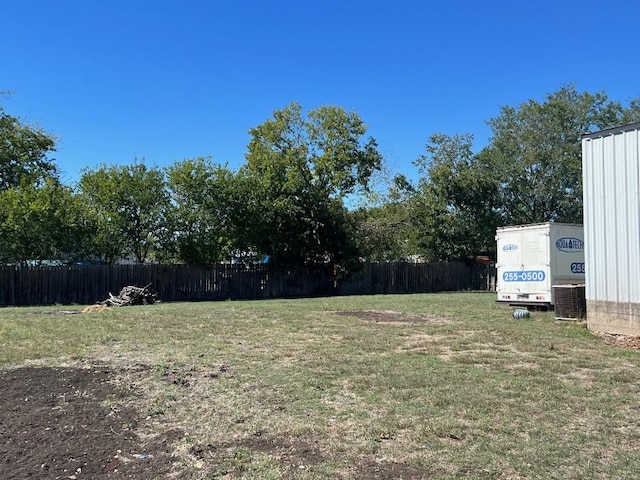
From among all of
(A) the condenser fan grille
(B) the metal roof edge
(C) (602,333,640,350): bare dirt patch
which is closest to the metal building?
(B) the metal roof edge

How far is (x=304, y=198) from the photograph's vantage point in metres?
26.1

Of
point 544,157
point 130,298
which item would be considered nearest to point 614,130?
point 130,298

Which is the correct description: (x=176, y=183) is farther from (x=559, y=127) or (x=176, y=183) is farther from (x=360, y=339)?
(x=559, y=127)

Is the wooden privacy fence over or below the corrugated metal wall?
below

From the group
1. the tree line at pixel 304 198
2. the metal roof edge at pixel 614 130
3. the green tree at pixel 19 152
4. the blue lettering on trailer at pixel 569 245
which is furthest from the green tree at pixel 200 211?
the metal roof edge at pixel 614 130

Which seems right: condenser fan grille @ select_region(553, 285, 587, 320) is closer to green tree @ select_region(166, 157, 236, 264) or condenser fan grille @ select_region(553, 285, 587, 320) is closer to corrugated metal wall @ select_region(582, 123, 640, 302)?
corrugated metal wall @ select_region(582, 123, 640, 302)

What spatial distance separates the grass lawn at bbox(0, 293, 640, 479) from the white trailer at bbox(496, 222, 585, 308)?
396 cm

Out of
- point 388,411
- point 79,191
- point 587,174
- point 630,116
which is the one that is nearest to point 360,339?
point 388,411

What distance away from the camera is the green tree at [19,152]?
27516mm

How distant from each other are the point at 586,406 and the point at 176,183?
2061 centimetres

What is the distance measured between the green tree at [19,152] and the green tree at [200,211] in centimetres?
793

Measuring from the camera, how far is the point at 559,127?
34.3 m

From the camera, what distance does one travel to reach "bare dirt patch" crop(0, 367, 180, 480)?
398 centimetres

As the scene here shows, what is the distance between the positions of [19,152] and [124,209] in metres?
9.84
